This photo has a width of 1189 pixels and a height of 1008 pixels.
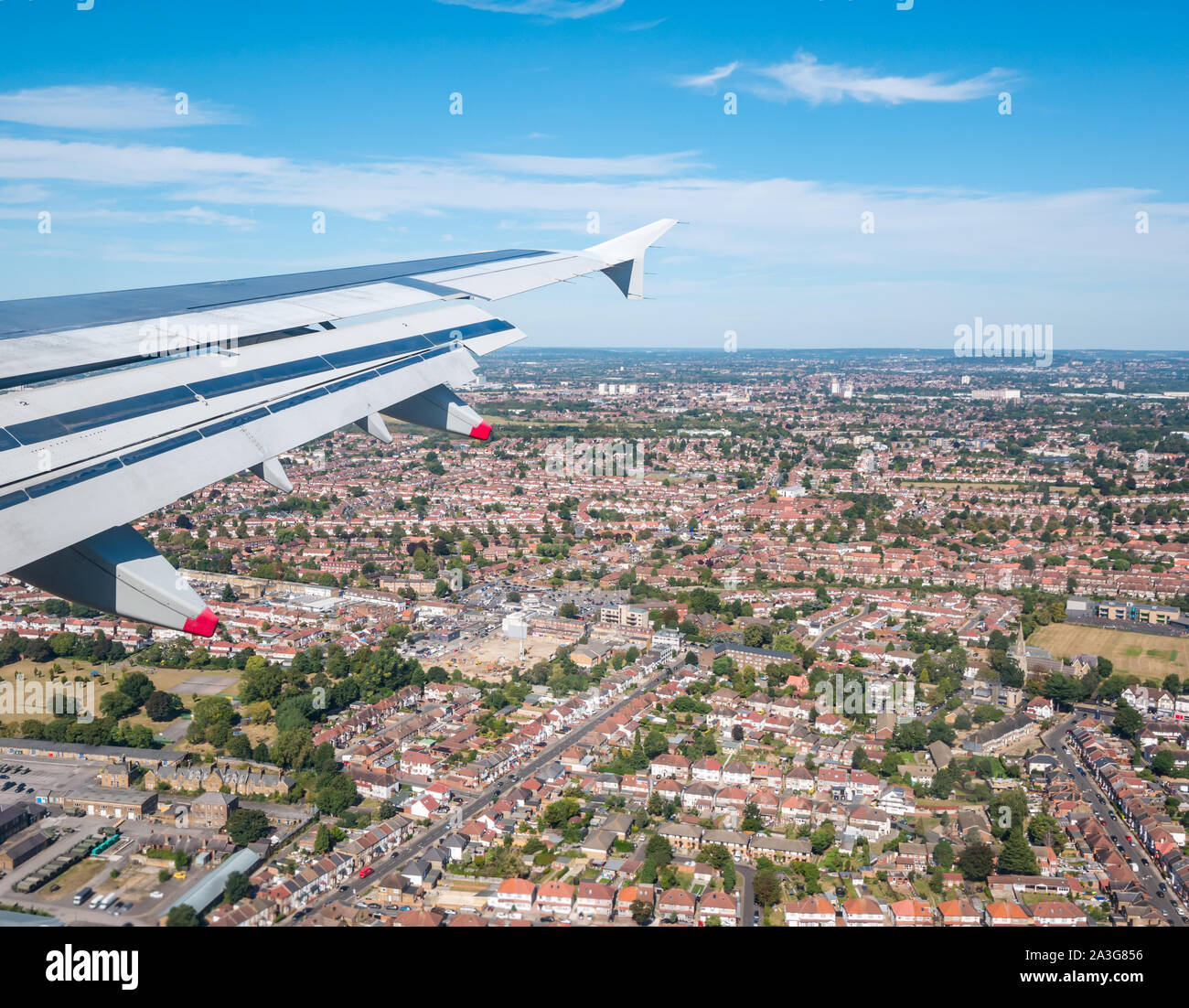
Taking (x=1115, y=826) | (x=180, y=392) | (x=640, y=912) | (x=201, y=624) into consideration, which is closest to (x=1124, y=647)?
(x=1115, y=826)

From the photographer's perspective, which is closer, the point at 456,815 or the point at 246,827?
the point at 246,827

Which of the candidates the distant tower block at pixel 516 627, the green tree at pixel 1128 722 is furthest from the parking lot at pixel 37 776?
the green tree at pixel 1128 722

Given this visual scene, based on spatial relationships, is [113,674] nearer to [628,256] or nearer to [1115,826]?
[628,256]

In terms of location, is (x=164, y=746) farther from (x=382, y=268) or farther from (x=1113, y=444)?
(x=1113, y=444)

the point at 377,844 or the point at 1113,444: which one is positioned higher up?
the point at 1113,444

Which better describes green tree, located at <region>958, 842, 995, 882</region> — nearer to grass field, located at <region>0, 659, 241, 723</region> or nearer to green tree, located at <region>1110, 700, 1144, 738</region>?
green tree, located at <region>1110, 700, 1144, 738</region>

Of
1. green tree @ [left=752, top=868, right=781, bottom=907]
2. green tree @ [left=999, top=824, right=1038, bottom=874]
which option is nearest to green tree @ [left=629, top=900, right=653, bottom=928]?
green tree @ [left=752, top=868, right=781, bottom=907]

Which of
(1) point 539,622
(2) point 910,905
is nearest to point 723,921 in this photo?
(2) point 910,905
